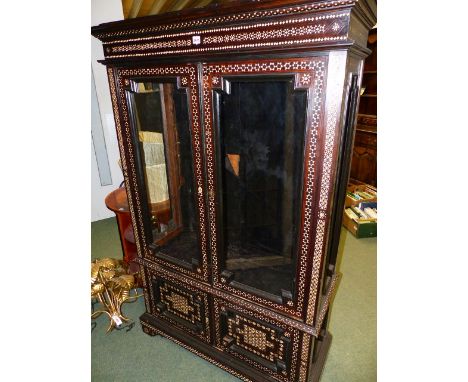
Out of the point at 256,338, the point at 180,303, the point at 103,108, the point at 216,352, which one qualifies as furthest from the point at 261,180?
the point at 103,108

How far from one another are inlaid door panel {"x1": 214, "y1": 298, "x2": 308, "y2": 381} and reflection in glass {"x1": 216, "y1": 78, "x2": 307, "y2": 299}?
193 mm

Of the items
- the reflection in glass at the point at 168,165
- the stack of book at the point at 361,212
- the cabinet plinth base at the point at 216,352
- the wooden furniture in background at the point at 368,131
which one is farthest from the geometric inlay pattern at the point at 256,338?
the wooden furniture in background at the point at 368,131

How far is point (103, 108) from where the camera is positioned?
360 cm

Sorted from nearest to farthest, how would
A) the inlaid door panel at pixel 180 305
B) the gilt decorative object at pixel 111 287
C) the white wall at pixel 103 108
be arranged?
the inlaid door panel at pixel 180 305 → the gilt decorative object at pixel 111 287 → the white wall at pixel 103 108

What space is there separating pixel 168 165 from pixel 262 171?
617 mm

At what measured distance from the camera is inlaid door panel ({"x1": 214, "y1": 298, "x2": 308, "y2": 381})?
1.60 meters

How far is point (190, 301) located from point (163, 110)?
48.4 inches

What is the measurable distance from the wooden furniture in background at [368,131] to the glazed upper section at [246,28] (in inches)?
129

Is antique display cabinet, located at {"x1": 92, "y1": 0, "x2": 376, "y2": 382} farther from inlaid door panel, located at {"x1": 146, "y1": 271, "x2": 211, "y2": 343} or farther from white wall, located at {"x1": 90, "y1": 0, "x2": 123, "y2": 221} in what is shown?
white wall, located at {"x1": 90, "y1": 0, "x2": 123, "y2": 221}

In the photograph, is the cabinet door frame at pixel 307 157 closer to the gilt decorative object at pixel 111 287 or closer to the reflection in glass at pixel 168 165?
the reflection in glass at pixel 168 165

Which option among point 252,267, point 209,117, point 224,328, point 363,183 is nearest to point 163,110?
point 209,117

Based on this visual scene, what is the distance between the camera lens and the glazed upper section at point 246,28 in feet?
3.37

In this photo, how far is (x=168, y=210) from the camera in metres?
2.00

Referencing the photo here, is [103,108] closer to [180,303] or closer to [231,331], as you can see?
[180,303]
